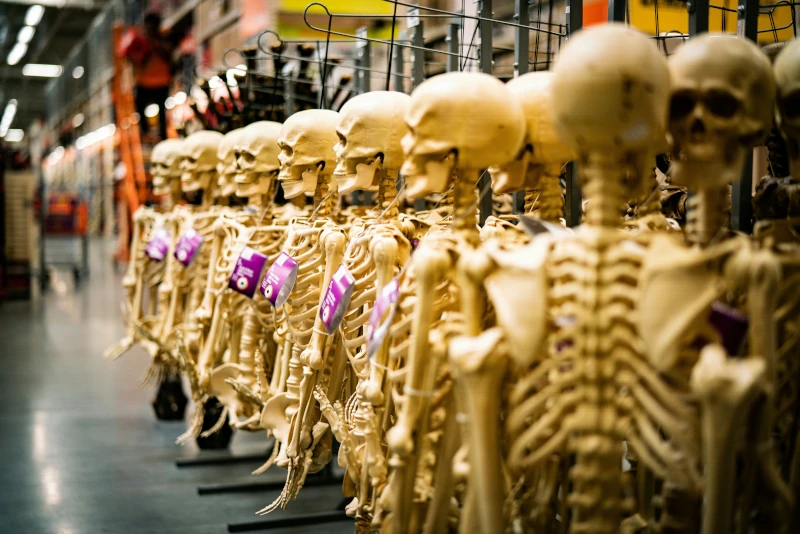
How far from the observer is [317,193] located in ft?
10.4

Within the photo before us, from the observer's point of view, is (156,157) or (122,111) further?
(122,111)

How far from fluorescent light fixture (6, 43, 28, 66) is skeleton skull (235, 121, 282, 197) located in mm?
18370

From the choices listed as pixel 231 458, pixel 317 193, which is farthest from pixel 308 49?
pixel 231 458

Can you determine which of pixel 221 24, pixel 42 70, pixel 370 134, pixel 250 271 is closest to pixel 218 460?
pixel 250 271

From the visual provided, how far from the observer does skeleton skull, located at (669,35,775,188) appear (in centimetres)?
164

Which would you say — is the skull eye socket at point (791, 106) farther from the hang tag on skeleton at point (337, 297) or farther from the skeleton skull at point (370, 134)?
the hang tag on skeleton at point (337, 297)

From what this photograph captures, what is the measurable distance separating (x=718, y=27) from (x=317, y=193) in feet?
9.00

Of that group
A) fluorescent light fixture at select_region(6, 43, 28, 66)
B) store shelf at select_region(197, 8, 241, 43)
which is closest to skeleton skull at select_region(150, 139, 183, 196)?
store shelf at select_region(197, 8, 241, 43)

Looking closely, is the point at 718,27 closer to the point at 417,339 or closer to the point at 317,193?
the point at 317,193

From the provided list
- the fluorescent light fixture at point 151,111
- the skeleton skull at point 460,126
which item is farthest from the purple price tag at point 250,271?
the fluorescent light fixture at point 151,111

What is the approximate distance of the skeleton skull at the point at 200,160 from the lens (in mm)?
4328

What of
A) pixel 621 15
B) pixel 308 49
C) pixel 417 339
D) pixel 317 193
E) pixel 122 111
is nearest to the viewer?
pixel 417 339

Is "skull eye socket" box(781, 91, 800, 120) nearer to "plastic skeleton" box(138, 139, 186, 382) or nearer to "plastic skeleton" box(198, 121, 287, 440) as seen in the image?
"plastic skeleton" box(198, 121, 287, 440)

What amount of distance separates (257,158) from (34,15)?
15.4 metres
